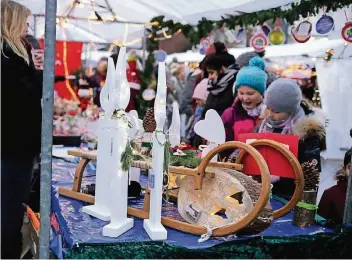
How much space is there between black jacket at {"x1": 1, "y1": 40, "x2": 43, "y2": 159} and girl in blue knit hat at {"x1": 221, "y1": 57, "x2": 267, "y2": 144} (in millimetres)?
1181

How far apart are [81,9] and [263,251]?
4.00 meters

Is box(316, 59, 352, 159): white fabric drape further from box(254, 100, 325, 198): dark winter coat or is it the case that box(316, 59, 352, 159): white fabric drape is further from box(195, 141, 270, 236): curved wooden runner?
box(195, 141, 270, 236): curved wooden runner

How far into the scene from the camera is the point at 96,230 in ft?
5.31

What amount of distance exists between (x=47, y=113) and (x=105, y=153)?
0.36 m

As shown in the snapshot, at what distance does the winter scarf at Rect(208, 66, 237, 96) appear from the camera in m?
3.92

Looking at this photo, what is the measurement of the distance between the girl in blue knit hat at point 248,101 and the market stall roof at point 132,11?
564 mm

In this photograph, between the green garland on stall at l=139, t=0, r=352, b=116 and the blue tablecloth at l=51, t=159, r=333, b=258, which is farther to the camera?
the green garland on stall at l=139, t=0, r=352, b=116

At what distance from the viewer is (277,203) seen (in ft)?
6.98

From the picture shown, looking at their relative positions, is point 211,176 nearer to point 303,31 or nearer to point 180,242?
point 180,242

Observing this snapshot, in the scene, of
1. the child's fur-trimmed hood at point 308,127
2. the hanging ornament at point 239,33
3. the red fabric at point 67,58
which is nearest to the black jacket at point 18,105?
the child's fur-trimmed hood at point 308,127

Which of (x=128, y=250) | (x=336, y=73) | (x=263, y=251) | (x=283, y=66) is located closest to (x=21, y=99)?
(x=128, y=250)

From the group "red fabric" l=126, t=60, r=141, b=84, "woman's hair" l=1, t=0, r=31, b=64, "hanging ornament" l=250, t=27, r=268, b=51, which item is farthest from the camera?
"red fabric" l=126, t=60, r=141, b=84

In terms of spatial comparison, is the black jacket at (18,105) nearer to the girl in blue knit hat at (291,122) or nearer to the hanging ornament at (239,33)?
the girl in blue knit hat at (291,122)

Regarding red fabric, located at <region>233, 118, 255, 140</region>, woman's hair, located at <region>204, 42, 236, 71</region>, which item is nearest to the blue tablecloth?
red fabric, located at <region>233, 118, 255, 140</region>
